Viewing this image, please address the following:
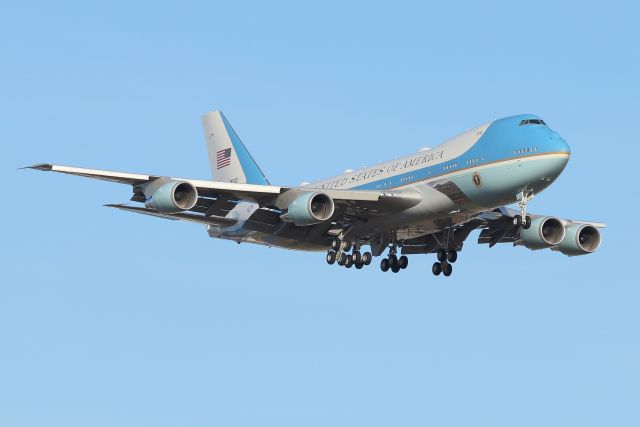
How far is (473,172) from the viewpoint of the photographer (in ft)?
180

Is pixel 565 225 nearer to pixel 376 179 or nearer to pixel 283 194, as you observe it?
pixel 376 179

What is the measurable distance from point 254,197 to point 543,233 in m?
15.4

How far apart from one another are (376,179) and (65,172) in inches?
591

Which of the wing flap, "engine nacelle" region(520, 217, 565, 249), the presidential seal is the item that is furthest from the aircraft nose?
the wing flap

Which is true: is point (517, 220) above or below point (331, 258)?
above

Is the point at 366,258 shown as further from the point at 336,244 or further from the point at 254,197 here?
the point at 254,197

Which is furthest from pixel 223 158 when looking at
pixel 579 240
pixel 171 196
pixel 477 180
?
pixel 477 180

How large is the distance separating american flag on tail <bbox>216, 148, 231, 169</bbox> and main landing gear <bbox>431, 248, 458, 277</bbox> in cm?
1448

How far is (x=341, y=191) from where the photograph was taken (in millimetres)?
57562

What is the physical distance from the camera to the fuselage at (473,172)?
176 feet

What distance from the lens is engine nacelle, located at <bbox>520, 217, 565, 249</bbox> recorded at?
206 ft

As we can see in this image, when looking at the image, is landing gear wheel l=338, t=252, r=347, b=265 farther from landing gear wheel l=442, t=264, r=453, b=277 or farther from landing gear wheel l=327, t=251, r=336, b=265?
landing gear wheel l=442, t=264, r=453, b=277

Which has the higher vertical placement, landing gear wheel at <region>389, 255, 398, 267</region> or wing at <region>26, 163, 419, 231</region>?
wing at <region>26, 163, 419, 231</region>

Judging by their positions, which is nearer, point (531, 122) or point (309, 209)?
point (531, 122)
